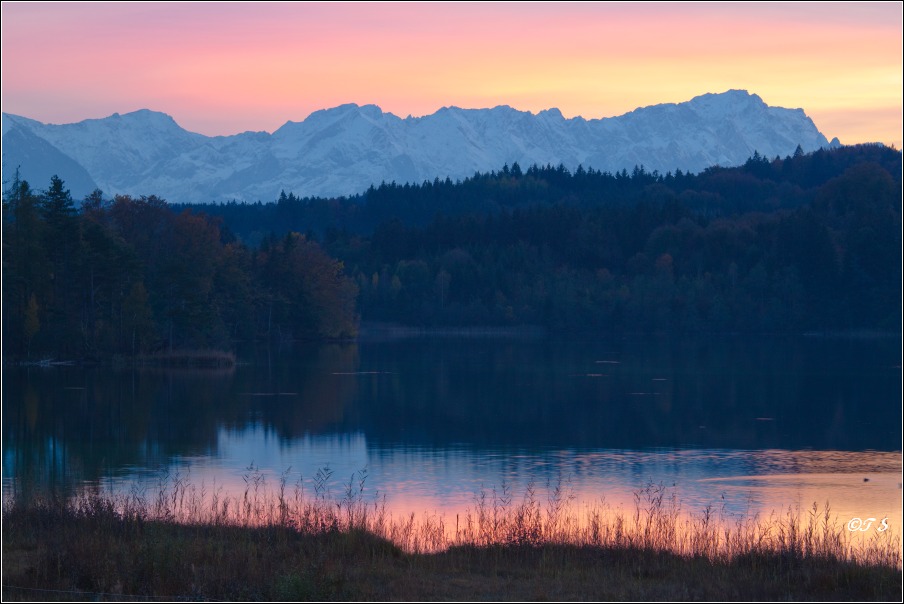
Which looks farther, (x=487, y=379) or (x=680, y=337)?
(x=680, y=337)

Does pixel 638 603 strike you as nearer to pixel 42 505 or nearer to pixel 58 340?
pixel 42 505

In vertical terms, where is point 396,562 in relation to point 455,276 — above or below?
below

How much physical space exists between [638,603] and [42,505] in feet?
44.0

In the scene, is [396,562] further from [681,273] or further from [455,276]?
[455,276]

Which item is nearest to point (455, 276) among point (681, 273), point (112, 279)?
point (681, 273)

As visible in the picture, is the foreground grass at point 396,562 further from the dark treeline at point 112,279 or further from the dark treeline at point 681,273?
the dark treeline at point 681,273

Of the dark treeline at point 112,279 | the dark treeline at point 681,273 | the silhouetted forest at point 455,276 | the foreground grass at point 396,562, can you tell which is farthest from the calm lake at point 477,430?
the dark treeline at point 681,273

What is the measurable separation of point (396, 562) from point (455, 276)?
530 ft

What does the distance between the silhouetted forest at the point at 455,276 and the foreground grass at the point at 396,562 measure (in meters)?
54.4

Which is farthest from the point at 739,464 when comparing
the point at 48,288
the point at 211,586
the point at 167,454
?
the point at 48,288

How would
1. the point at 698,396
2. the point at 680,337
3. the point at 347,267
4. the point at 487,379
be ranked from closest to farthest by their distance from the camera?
the point at 698,396 → the point at 487,379 → the point at 680,337 → the point at 347,267

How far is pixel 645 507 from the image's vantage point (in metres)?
30.1

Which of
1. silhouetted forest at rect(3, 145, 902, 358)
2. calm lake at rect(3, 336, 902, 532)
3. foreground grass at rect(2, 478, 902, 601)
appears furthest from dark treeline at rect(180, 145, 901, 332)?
foreground grass at rect(2, 478, 902, 601)

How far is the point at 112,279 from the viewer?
83062mm
